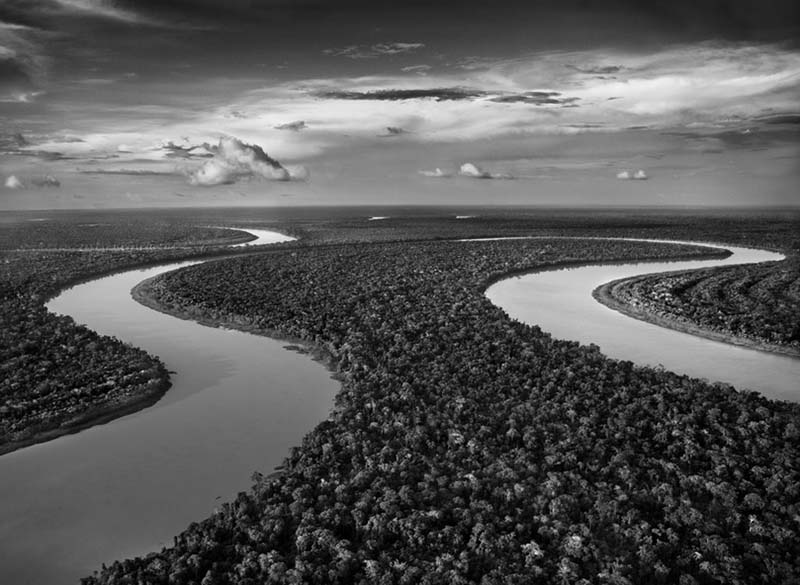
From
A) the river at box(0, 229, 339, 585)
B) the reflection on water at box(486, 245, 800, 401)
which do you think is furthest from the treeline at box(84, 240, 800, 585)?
the reflection on water at box(486, 245, 800, 401)

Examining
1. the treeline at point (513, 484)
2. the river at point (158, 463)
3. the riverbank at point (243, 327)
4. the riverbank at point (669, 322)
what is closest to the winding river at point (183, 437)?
the river at point (158, 463)

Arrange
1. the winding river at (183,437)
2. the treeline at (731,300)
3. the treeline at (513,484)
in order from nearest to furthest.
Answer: the treeline at (513,484), the winding river at (183,437), the treeline at (731,300)

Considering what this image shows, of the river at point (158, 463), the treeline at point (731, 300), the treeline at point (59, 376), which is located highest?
the treeline at point (731, 300)

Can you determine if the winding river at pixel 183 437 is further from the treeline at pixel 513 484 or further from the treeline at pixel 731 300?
the treeline at pixel 731 300

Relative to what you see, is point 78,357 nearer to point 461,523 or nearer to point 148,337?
point 148,337

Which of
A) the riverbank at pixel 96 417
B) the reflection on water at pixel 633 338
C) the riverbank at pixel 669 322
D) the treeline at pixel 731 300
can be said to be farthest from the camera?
the treeline at pixel 731 300

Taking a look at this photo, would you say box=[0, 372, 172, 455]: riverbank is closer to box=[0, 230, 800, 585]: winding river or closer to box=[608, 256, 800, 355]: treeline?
box=[0, 230, 800, 585]: winding river
